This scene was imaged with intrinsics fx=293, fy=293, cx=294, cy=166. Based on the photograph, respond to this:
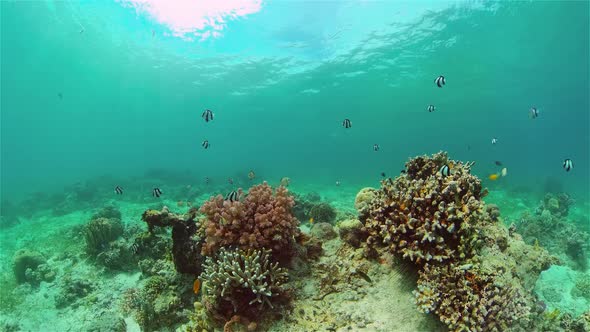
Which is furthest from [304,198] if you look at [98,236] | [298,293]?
[298,293]

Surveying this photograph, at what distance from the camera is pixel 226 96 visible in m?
57.2

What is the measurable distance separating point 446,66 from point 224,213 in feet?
141

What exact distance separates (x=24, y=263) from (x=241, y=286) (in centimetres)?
1120

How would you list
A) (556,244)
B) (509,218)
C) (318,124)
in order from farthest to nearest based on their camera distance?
(318,124) → (509,218) → (556,244)

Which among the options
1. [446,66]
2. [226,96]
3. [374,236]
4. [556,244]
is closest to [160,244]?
[374,236]

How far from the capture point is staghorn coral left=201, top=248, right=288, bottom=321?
422 cm

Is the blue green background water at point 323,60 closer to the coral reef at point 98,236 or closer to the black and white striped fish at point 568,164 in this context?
the black and white striped fish at point 568,164

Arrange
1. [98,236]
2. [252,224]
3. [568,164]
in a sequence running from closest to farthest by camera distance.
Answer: [252,224]
[568,164]
[98,236]

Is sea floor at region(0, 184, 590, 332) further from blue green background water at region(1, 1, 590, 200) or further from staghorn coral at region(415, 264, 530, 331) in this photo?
blue green background water at region(1, 1, 590, 200)

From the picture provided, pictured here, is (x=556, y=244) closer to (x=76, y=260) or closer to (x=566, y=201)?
(x=566, y=201)

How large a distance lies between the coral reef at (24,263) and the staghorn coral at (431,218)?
1243 cm

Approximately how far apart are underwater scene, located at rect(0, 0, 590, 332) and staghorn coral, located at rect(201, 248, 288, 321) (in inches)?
1.5

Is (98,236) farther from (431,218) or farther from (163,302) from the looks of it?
(431,218)

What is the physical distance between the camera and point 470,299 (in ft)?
12.2
